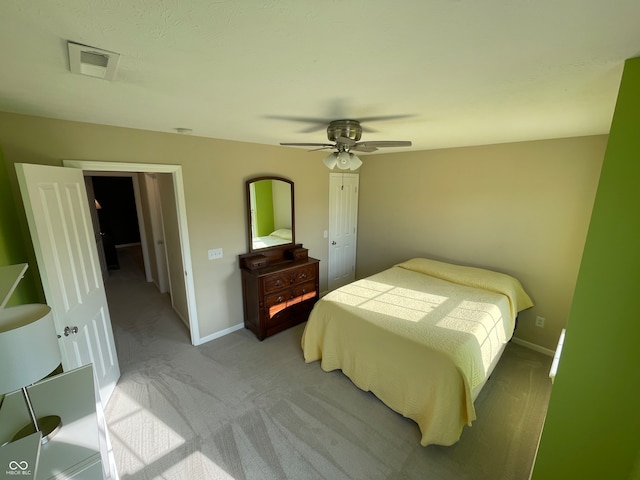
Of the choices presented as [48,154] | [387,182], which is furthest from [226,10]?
[387,182]

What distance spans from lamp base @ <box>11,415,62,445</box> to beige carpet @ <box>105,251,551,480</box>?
82 centimetres

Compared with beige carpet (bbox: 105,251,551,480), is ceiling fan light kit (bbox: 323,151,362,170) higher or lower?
higher

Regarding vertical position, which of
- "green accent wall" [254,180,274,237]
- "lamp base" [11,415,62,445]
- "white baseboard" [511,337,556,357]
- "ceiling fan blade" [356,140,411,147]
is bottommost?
"white baseboard" [511,337,556,357]

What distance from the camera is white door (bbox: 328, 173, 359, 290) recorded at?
4145mm

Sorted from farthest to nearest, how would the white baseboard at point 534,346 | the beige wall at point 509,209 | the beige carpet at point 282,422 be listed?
the white baseboard at point 534,346, the beige wall at point 509,209, the beige carpet at point 282,422

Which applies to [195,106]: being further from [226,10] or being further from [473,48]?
[473,48]

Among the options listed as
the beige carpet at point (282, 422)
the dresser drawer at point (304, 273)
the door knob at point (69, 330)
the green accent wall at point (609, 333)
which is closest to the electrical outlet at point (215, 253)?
the dresser drawer at point (304, 273)

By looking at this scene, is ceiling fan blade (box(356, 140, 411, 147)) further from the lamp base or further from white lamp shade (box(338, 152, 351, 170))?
the lamp base

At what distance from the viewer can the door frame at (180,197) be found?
216cm

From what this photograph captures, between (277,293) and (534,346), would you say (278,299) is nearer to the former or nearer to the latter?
(277,293)

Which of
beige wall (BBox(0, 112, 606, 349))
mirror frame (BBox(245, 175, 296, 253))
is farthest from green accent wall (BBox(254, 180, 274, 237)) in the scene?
beige wall (BBox(0, 112, 606, 349))

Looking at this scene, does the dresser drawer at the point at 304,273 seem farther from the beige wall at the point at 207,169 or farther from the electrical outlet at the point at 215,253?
the electrical outlet at the point at 215,253

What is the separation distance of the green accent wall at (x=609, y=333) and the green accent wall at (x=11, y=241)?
3101 millimetres

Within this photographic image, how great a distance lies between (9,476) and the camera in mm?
917
